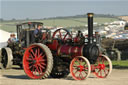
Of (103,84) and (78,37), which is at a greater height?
(78,37)

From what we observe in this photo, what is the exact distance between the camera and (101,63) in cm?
1118

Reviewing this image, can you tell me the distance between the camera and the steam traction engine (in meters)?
10.4

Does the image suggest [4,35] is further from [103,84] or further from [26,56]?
[103,84]

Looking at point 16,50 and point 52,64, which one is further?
point 16,50

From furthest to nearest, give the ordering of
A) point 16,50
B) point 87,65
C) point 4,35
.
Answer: point 4,35
point 16,50
point 87,65

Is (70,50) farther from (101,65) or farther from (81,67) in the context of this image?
(101,65)

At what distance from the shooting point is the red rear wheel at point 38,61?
10.5 metres

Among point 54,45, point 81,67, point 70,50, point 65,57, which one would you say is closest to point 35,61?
point 54,45

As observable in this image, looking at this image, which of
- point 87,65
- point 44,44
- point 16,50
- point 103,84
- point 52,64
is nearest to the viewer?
point 103,84

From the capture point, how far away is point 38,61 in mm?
10852

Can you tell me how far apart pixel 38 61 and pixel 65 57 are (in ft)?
3.01

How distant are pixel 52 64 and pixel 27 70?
1008mm

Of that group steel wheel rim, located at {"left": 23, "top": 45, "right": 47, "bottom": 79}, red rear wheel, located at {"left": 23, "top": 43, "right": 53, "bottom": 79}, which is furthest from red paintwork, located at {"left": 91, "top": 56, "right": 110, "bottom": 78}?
steel wheel rim, located at {"left": 23, "top": 45, "right": 47, "bottom": 79}

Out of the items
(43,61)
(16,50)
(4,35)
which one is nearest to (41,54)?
(43,61)
